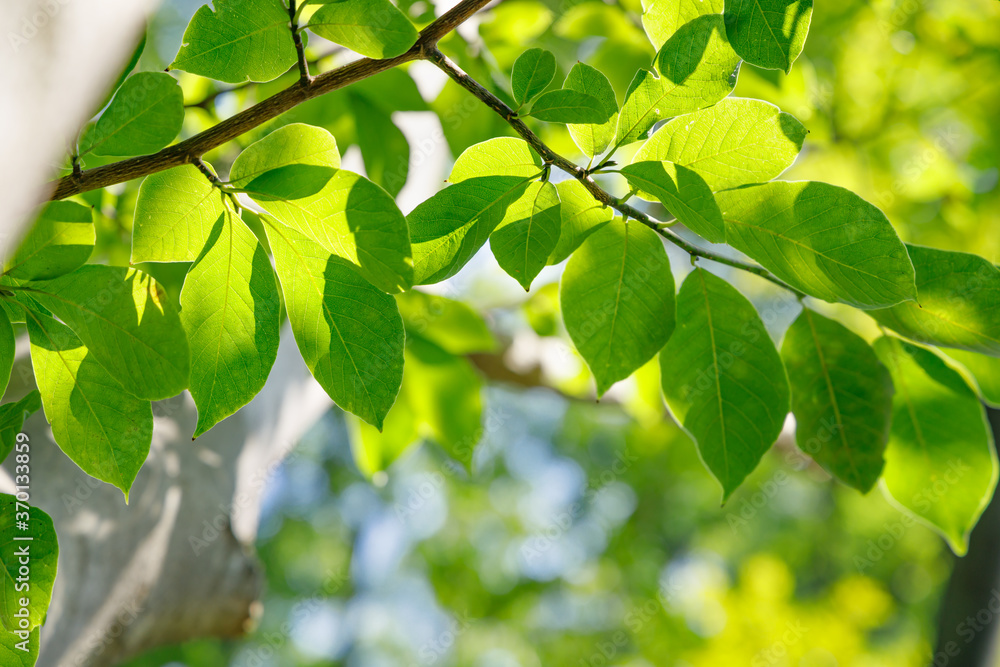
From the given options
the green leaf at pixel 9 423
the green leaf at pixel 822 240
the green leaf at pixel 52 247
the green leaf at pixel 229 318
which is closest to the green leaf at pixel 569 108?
the green leaf at pixel 822 240

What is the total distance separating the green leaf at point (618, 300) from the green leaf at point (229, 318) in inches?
9.0

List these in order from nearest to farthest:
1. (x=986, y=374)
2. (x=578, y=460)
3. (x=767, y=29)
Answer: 1. (x=767, y=29)
2. (x=986, y=374)
3. (x=578, y=460)

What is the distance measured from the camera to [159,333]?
0.43m

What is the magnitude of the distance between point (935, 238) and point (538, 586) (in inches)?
144

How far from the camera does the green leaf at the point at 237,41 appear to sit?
0.40 meters

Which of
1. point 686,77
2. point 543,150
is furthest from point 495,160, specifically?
point 686,77

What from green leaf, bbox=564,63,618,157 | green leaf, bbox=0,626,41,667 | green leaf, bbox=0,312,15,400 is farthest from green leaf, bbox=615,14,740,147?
green leaf, bbox=0,626,41,667

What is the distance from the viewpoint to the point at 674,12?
0.44 m

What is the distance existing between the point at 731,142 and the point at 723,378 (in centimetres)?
19

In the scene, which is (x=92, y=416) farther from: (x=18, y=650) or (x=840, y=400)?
(x=840, y=400)

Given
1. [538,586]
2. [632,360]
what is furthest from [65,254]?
[538,586]

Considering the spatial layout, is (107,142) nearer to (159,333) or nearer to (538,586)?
(159,333)

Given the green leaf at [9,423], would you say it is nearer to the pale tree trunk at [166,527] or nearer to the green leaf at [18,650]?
the green leaf at [18,650]

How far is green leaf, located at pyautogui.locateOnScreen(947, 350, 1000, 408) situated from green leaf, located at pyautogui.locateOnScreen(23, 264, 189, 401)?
0.71 meters
